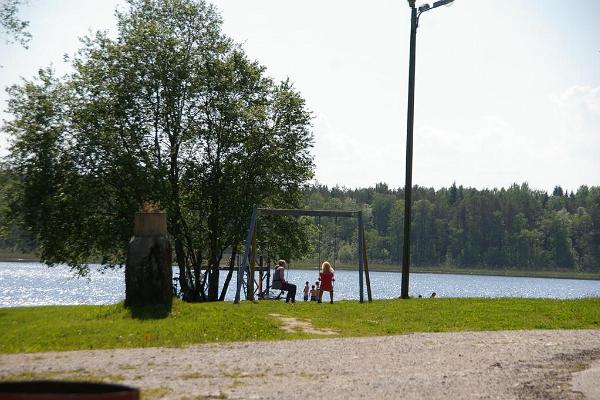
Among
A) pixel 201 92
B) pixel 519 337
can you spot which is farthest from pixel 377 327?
pixel 201 92

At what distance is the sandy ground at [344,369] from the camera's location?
10.7 meters

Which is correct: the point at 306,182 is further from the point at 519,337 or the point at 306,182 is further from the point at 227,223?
the point at 519,337

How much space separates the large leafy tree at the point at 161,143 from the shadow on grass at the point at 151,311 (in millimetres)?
14934

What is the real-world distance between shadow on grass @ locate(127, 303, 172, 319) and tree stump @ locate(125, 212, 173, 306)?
0.59 ft

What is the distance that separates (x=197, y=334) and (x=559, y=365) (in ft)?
23.0

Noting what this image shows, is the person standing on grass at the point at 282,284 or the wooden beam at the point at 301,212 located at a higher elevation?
the wooden beam at the point at 301,212

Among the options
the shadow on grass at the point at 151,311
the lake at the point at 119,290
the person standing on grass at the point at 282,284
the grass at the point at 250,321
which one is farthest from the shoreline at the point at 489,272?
the shadow on grass at the point at 151,311

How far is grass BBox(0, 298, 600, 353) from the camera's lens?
1572cm

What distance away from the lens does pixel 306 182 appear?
37.2 meters

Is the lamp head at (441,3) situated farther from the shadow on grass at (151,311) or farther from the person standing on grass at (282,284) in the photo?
the shadow on grass at (151,311)

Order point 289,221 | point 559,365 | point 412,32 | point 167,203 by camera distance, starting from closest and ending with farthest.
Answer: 1. point 559,365
2. point 412,32
3. point 167,203
4. point 289,221

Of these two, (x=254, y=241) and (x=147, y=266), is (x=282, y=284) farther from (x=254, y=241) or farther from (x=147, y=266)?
(x=147, y=266)

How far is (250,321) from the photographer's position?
61.4 feet

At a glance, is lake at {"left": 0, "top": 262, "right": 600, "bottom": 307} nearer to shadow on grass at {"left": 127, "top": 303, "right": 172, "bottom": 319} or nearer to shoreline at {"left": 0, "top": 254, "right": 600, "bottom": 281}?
shoreline at {"left": 0, "top": 254, "right": 600, "bottom": 281}
